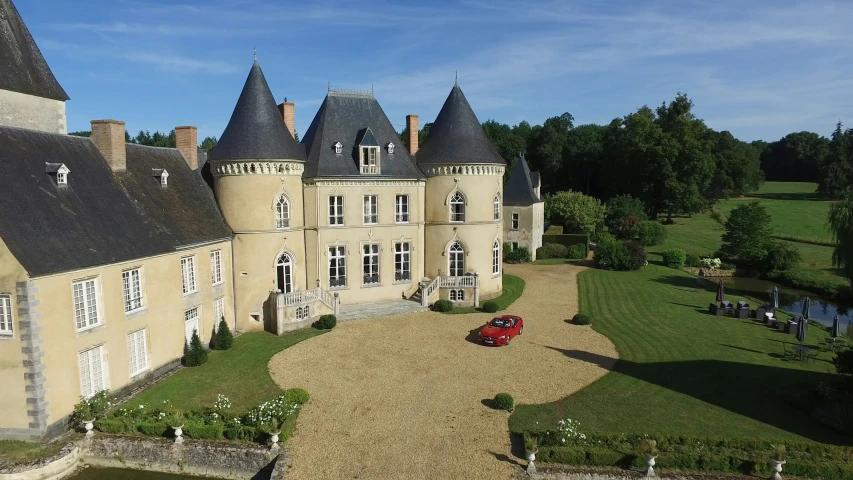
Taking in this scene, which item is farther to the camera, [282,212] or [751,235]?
[751,235]

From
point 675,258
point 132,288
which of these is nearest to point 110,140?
point 132,288

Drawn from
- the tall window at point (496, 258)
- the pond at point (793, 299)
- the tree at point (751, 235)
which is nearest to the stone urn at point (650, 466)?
the tall window at point (496, 258)

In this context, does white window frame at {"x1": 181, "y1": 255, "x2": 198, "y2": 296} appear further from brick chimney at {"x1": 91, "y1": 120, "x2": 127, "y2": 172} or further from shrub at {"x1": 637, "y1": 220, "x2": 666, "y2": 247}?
shrub at {"x1": 637, "y1": 220, "x2": 666, "y2": 247}

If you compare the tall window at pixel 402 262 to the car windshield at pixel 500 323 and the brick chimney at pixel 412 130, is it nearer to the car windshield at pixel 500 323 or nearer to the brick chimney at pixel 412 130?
the brick chimney at pixel 412 130

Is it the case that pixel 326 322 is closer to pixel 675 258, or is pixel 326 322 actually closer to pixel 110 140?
pixel 110 140

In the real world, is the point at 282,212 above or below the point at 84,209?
below

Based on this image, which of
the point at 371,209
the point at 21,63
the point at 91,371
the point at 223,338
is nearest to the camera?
the point at 91,371
